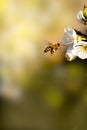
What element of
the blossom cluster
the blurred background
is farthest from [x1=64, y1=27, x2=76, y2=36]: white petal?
the blurred background

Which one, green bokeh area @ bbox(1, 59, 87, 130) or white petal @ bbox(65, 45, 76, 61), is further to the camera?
green bokeh area @ bbox(1, 59, 87, 130)

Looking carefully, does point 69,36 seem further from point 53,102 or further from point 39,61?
point 53,102

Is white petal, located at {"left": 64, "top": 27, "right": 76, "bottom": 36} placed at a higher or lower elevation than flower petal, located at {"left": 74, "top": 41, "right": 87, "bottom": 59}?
higher

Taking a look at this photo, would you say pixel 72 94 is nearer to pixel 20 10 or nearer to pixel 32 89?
pixel 32 89

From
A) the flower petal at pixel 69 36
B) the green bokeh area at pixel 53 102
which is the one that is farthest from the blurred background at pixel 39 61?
the flower petal at pixel 69 36

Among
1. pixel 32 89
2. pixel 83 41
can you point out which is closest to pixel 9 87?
pixel 32 89

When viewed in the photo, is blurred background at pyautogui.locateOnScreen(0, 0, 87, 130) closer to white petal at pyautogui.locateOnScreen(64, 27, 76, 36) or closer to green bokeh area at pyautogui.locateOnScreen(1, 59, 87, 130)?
green bokeh area at pyautogui.locateOnScreen(1, 59, 87, 130)

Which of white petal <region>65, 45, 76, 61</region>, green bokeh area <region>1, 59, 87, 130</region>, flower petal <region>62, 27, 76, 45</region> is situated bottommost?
green bokeh area <region>1, 59, 87, 130</region>

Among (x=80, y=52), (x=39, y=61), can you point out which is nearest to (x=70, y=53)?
(x=80, y=52)
